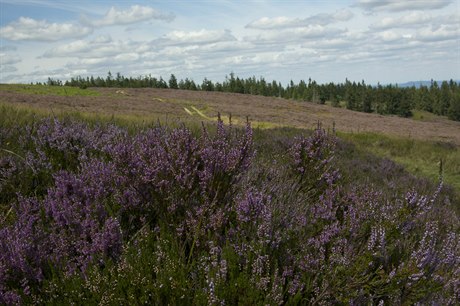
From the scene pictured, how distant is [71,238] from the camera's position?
9.00ft

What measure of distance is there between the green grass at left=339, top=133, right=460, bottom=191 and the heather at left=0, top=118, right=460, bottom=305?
11.3 m

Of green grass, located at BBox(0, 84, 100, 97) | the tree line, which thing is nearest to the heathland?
green grass, located at BBox(0, 84, 100, 97)

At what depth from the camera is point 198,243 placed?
2.71 metres

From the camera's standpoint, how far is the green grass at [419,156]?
14.9 metres

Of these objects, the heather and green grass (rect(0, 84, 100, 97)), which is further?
green grass (rect(0, 84, 100, 97))

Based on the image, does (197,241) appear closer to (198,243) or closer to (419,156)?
(198,243)

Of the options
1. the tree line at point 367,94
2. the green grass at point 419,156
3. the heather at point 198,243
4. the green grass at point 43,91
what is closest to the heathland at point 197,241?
the heather at point 198,243

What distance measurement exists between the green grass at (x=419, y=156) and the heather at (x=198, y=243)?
11254mm

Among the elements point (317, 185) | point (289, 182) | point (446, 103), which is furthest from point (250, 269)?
point (446, 103)

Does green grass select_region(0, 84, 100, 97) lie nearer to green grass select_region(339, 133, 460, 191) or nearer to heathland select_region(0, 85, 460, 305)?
green grass select_region(339, 133, 460, 191)

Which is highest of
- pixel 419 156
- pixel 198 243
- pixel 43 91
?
pixel 43 91

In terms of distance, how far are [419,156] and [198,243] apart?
18337mm

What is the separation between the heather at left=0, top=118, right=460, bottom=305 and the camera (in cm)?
226

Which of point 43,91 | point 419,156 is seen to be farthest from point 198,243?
point 43,91
